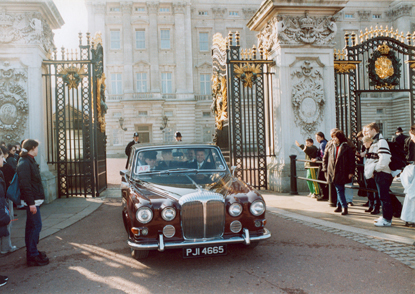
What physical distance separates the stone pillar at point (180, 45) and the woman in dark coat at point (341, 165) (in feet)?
120

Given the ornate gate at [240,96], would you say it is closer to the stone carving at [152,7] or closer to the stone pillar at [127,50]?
the stone pillar at [127,50]

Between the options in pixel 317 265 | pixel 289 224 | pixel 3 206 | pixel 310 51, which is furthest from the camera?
pixel 310 51

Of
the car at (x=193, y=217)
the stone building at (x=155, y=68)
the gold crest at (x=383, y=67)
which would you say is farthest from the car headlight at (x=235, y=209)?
the stone building at (x=155, y=68)

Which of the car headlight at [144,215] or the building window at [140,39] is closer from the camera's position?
the car headlight at [144,215]

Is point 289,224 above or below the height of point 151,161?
below

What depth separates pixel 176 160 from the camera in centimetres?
579

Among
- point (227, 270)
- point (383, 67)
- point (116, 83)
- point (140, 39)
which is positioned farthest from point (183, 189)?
point (140, 39)

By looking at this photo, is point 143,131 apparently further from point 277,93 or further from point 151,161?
point 151,161

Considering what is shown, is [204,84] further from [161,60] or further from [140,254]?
[140,254]

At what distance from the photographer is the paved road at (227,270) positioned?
12.6 feet

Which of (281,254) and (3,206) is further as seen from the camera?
(281,254)

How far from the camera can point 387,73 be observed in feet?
37.2

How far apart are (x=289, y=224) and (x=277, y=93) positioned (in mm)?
5034

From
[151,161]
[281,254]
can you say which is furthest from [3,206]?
[281,254]
